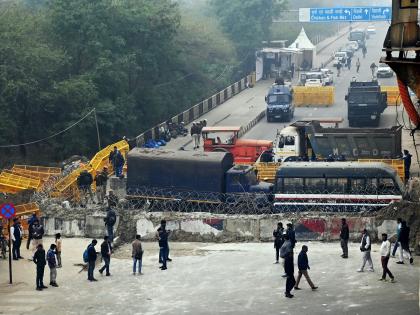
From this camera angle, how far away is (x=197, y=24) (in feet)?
284

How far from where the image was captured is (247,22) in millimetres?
95188

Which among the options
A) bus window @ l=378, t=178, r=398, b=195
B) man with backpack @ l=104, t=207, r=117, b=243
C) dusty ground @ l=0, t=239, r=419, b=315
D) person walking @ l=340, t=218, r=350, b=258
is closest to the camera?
dusty ground @ l=0, t=239, r=419, b=315

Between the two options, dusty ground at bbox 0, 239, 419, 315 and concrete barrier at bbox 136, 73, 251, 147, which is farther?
concrete barrier at bbox 136, 73, 251, 147

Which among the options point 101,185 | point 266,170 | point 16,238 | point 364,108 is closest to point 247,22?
point 364,108

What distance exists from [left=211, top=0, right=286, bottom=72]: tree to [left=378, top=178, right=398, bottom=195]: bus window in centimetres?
5946

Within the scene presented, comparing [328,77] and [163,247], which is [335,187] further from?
[328,77]

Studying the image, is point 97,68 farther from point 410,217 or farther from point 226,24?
point 226,24

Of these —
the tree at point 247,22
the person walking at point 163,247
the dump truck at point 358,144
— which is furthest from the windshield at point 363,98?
the tree at point 247,22

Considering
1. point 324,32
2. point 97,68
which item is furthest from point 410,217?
point 324,32

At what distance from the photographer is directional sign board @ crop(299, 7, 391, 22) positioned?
100 metres

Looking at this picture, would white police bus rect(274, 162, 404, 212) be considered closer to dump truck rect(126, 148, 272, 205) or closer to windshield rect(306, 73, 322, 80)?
dump truck rect(126, 148, 272, 205)

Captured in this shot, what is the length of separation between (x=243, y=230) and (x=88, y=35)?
Result: 95.0 feet

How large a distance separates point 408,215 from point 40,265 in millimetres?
11302

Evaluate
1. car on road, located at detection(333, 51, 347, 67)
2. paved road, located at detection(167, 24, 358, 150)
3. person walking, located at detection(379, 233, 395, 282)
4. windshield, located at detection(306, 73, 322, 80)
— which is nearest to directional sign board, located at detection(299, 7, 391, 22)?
car on road, located at detection(333, 51, 347, 67)
